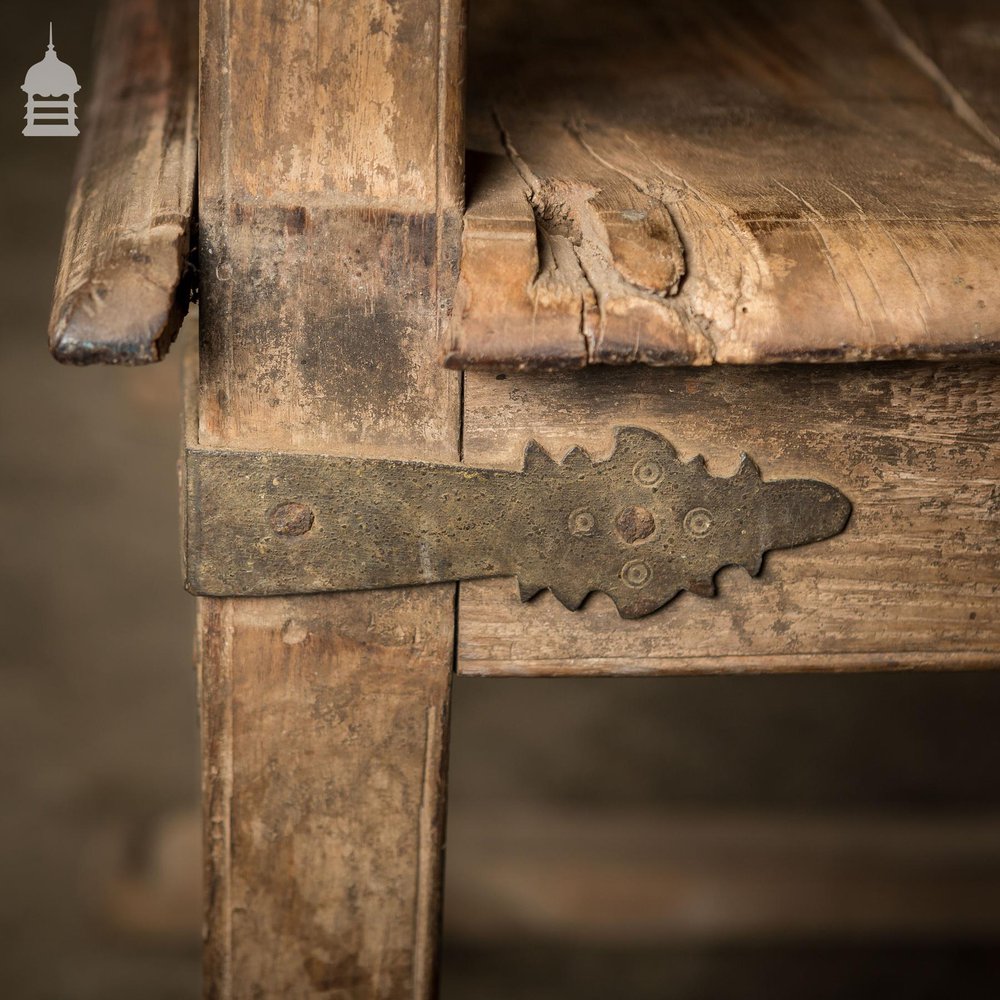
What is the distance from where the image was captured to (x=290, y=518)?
673 millimetres

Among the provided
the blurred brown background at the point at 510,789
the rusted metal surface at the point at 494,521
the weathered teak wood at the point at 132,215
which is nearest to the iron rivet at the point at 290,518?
the rusted metal surface at the point at 494,521

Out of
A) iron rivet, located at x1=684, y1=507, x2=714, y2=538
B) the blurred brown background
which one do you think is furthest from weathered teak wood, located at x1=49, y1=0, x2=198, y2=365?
the blurred brown background

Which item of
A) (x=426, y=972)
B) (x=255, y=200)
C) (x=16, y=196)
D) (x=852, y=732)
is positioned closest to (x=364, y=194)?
(x=255, y=200)

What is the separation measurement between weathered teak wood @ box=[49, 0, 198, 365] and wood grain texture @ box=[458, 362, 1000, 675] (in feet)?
0.52

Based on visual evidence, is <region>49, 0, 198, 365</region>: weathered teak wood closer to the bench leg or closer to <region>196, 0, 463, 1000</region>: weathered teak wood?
<region>196, 0, 463, 1000</region>: weathered teak wood

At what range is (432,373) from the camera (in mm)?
665

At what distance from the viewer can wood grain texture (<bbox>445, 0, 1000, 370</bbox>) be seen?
611 millimetres

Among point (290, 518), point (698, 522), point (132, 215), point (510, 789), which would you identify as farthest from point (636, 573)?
point (510, 789)

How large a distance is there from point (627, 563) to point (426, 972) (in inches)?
11.1

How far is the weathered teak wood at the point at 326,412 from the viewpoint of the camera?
2.04 ft

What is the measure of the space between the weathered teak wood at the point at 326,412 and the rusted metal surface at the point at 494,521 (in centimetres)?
2

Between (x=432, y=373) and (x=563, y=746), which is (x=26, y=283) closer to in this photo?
(x=563, y=746)

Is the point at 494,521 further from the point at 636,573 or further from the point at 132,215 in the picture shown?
the point at 132,215

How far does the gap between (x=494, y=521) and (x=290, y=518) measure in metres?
0.10
